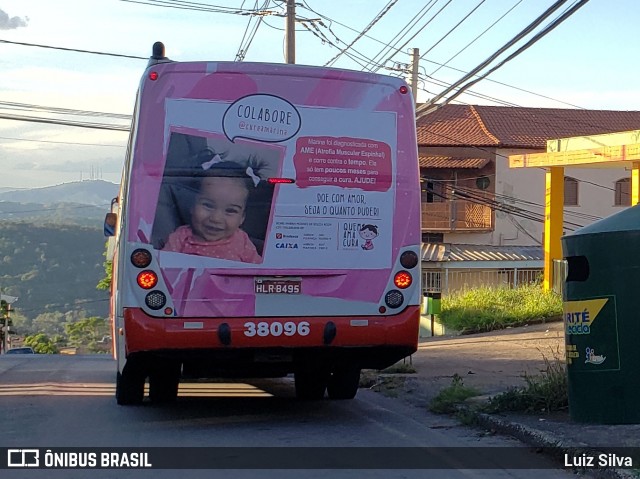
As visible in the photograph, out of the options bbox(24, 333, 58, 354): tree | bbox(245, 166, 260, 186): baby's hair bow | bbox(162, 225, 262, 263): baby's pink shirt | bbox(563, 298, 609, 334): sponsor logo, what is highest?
bbox(245, 166, 260, 186): baby's hair bow

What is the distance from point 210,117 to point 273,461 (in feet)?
9.73

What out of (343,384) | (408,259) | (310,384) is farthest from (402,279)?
(310,384)

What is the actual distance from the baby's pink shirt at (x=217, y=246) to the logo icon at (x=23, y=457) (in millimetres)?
1928

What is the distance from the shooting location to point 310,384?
11.0 meters

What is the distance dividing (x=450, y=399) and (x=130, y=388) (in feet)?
10.7

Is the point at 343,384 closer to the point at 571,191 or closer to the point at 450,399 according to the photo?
the point at 450,399

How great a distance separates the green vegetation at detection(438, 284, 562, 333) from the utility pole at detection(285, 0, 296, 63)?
279 inches

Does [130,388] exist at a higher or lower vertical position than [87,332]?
higher

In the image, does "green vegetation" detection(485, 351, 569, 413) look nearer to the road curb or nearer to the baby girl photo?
the road curb

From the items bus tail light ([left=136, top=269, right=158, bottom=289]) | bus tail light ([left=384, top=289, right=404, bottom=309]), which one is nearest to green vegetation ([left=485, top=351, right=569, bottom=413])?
bus tail light ([left=384, top=289, right=404, bottom=309])

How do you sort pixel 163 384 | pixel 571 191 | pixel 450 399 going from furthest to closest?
pixel 571 191 < pixel 163 384 < pixel 450 399

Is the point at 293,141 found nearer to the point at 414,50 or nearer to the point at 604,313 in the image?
the point at 604,313

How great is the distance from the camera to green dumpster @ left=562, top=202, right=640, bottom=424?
7598 mm

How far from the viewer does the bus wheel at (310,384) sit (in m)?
10.8
